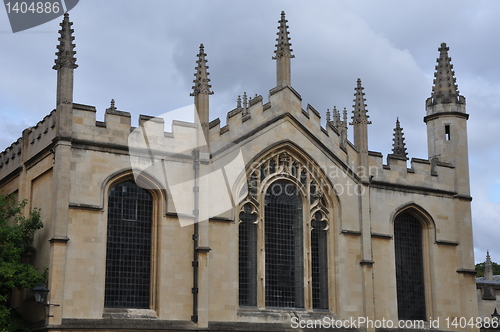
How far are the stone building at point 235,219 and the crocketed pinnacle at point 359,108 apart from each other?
0.08m

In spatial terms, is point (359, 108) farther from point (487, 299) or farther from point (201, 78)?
point (487, 299)

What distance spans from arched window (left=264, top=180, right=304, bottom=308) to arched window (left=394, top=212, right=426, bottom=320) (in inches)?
187

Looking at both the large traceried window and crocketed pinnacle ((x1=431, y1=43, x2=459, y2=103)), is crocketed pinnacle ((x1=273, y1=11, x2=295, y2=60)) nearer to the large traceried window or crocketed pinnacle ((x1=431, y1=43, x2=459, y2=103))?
the large traceried window

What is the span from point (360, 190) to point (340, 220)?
1.54m

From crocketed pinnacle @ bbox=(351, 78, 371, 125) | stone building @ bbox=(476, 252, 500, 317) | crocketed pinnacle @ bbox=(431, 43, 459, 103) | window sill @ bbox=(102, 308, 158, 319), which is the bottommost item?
window sill @ bbox=(102, 308, 158, 319)

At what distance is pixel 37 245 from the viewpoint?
27516mm

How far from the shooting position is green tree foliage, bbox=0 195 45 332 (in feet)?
84.4

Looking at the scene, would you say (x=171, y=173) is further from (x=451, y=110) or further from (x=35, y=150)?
(x=451, y=110)

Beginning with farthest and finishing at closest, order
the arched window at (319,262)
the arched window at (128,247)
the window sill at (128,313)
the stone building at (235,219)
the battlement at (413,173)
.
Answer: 1. the battlement at (413,173)
2. the arched window at (319,262)
3. the arched window at (128,247)
4. the stone building at (235,219)
5. the window sill at (128,313)

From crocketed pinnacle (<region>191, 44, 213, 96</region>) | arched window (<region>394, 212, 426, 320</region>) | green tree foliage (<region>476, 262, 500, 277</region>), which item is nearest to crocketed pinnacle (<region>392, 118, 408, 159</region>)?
arched window (<region>394, 212, 426, 320</region>)

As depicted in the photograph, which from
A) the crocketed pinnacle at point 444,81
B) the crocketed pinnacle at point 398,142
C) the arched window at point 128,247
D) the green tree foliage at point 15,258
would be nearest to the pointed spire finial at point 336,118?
the crocketed pinnacle at point 398,142

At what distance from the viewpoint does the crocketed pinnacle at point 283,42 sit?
103 ft

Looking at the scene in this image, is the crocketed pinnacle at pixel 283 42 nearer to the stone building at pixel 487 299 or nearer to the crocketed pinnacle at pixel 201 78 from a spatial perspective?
the crocketed pinnacle at pixel 201 78

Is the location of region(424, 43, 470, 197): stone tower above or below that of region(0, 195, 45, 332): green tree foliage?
above
